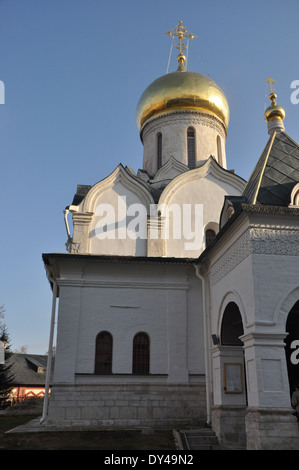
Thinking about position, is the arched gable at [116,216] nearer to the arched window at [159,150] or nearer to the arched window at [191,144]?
the arched window at [159,150]

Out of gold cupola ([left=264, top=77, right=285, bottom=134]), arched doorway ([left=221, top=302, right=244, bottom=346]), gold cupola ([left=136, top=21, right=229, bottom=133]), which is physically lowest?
arched doorway ([left=221, top=302, right=244, bottom=346])

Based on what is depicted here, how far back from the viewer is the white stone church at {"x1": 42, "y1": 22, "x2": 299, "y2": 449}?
22.0 feet

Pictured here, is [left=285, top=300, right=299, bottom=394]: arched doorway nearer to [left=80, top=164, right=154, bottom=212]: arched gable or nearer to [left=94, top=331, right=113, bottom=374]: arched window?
[left=94, top=331, right=113, bottom=374]: arched window

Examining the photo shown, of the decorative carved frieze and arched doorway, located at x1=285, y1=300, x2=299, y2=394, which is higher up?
the decorative carved frieze

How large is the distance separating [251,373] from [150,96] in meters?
10.3

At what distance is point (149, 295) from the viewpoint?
1016 centimetres

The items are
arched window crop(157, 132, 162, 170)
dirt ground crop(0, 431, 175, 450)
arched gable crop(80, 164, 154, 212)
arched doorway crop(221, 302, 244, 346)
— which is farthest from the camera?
arched window crop(157, 132, 162, 170)

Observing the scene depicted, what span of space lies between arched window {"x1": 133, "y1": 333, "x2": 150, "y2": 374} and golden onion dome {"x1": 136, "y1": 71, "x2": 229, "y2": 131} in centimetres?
764

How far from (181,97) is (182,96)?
5 cm

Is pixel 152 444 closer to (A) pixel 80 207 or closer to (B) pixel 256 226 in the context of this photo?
(B) pixel 256 226

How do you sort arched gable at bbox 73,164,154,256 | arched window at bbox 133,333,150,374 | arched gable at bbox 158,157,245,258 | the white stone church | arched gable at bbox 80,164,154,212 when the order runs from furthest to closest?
1. arched gable at bbox 80,164,154,212
2. arched gable at bbox 158,157,245,258
3. arched gable at bbox 73,164,154,256
4. arched window at bbox 133,333,150,374
5. the white stone church

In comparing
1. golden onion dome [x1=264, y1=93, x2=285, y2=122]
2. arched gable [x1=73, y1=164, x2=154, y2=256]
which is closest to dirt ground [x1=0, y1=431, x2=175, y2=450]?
arched gable [x1=73, y1=164, x2=154, y2=256]

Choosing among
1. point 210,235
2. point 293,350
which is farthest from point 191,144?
point 293,350

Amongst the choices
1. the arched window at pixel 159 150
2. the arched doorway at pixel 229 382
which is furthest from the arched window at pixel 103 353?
the arched window at pixel 159 150
